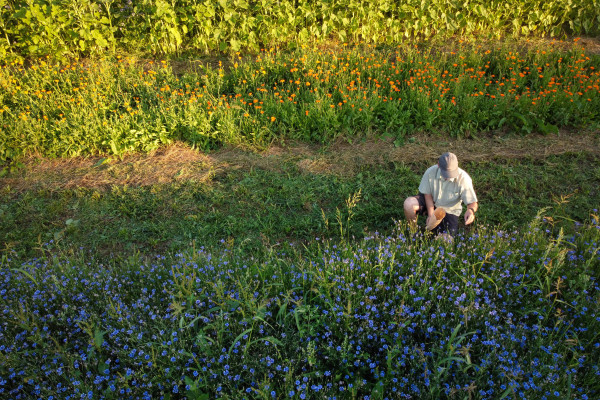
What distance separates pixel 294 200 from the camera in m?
4.97

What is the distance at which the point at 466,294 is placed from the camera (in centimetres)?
312

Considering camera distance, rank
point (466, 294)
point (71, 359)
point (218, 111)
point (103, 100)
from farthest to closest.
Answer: point (103, 100), point (218, 111), point (466, 294), point (71, 359)

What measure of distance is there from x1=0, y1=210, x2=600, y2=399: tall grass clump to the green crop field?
0.02m

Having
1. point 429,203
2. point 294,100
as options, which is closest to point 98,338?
point 429,203

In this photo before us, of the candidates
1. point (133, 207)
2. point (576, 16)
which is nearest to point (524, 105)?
point (576, 16)

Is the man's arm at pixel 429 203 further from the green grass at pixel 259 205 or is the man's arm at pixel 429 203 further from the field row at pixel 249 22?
the field row at pixel 249 22

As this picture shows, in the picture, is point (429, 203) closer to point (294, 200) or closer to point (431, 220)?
point (431, 220)

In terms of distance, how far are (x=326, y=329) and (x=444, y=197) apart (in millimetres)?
1935

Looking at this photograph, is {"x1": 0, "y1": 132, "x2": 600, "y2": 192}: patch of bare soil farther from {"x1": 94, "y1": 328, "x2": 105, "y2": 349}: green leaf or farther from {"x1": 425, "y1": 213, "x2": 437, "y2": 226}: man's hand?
{"x1": 94, "y1": 328, "x2": 105, "y2": 349}: green leaf

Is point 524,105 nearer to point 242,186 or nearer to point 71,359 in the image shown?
point 242,186

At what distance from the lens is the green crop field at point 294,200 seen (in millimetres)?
2713

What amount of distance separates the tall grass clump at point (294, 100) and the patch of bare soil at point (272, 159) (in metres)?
0.17

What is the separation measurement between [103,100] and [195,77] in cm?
135

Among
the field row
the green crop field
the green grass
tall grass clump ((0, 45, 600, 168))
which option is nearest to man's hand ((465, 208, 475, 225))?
the green crop field
